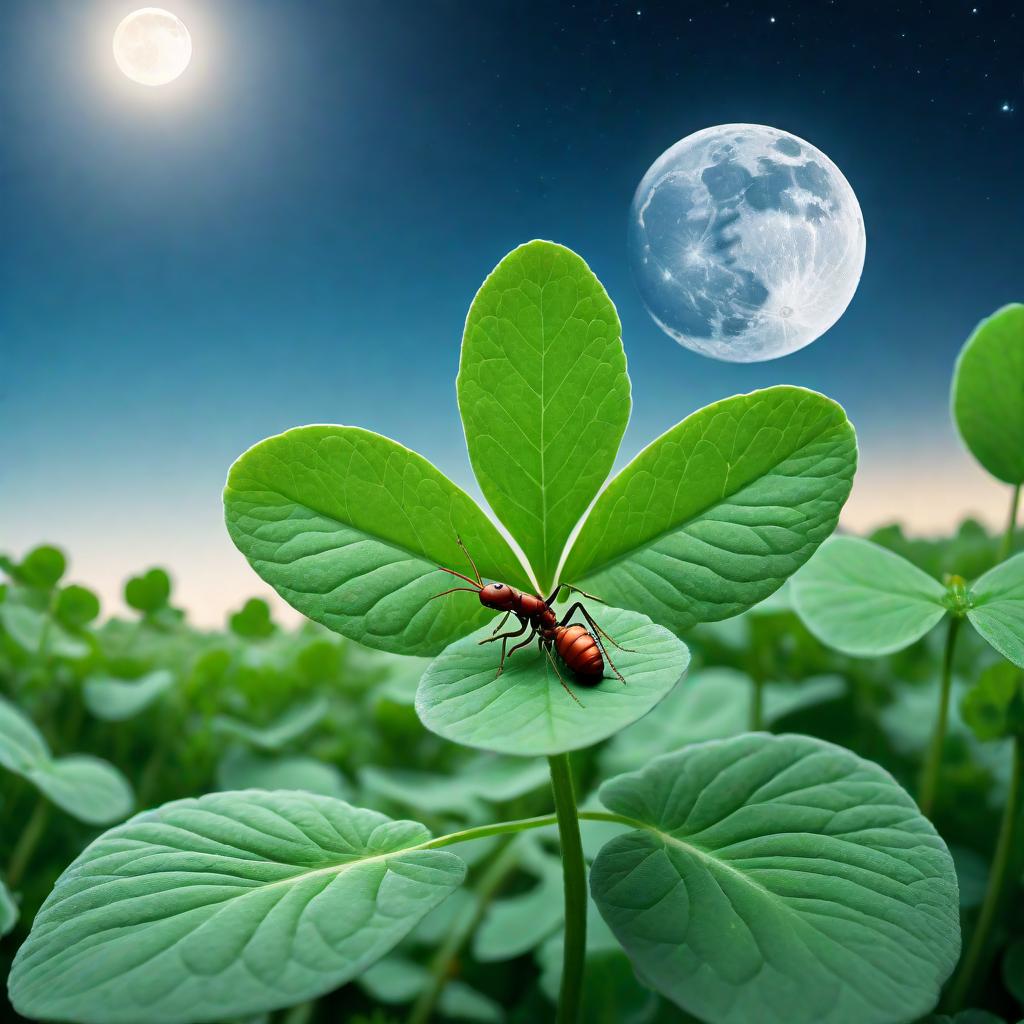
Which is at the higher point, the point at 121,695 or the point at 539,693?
the point at 539,693

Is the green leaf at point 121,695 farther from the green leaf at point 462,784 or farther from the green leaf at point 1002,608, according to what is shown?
the green leaf at point 1002,608

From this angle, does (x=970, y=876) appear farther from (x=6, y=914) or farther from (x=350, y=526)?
(x=6, y=914)

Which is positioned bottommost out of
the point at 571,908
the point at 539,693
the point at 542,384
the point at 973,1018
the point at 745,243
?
the point at 973,1018

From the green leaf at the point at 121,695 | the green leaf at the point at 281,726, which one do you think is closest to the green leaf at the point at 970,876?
the green leaf at the point at 281,726

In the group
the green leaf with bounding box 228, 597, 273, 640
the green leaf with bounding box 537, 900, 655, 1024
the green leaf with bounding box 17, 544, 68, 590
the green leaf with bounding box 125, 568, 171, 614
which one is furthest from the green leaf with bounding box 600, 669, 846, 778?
the green leaf with bounding box 17, 544, 68, 590

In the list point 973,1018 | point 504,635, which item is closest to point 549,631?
point 504,635
